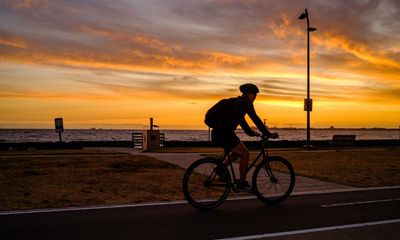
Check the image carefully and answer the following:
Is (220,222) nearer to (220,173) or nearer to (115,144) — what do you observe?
(220,173)

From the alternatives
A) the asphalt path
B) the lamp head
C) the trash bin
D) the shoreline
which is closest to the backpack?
the asphalt path

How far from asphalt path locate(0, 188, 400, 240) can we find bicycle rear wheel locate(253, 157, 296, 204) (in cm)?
21

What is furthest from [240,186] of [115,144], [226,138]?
[115,144]

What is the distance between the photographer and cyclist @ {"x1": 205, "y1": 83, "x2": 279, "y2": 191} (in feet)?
23.5

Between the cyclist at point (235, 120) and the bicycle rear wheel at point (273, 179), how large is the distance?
1.11ft

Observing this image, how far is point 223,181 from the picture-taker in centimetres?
734

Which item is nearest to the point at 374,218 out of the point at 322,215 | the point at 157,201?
the point at 322,215

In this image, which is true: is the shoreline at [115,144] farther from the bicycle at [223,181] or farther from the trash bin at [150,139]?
the bicycle at [223,181]

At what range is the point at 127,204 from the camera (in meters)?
7.62

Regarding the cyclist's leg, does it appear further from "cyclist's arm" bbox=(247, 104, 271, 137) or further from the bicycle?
"cyclist's arm" bbox=(247, 104, 271, 137)

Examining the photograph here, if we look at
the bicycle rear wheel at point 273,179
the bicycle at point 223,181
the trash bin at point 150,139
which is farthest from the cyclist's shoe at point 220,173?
the trash bin at point 150,139

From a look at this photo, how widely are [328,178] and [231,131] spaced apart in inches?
229

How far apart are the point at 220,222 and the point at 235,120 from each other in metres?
1.84

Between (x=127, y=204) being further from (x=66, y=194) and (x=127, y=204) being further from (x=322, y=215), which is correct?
(x=322, y=215)
